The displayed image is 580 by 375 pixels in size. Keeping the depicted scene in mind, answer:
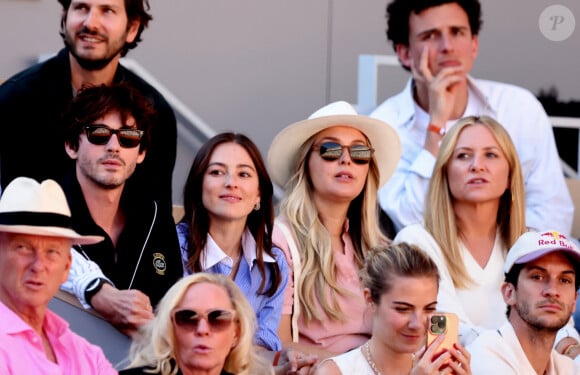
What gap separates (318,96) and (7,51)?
1.89 metres

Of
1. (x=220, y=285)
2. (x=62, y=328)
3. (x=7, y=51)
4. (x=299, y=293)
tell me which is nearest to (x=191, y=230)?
(x=299, y=293)

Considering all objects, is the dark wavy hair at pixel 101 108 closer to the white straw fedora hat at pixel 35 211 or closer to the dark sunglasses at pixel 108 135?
the dark sunglasses at pixel 108 135

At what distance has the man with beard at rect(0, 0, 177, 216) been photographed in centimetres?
555

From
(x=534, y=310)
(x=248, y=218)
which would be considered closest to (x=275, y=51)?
(x=248, y=218)

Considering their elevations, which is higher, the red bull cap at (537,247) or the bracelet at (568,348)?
the red bull cap at (537,247)

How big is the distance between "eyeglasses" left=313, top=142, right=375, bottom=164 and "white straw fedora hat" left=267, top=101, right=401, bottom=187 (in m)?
0.13

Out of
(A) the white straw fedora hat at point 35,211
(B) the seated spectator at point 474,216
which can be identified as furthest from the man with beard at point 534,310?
(A) the white straw fedora hat at point 35,211

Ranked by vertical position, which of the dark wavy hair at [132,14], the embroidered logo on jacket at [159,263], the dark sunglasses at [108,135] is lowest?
the embroidered logo on jacket at [159,263]

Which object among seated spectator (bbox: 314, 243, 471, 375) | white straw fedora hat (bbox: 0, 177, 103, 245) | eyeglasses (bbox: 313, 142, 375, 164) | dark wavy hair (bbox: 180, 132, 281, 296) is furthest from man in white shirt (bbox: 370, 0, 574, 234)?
white straw fedora hat (bbox: 0, 177, 103, 245)

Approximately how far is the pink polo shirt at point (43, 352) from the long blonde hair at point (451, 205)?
77.2 inches

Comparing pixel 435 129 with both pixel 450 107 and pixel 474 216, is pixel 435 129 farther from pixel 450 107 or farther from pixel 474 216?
pixel 474 216

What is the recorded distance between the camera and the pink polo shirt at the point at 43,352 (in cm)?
411

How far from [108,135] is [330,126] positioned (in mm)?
1210

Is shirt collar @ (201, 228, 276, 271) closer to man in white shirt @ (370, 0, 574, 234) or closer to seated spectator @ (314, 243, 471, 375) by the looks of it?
seated spectator @ (314, 243, 471, 375)
